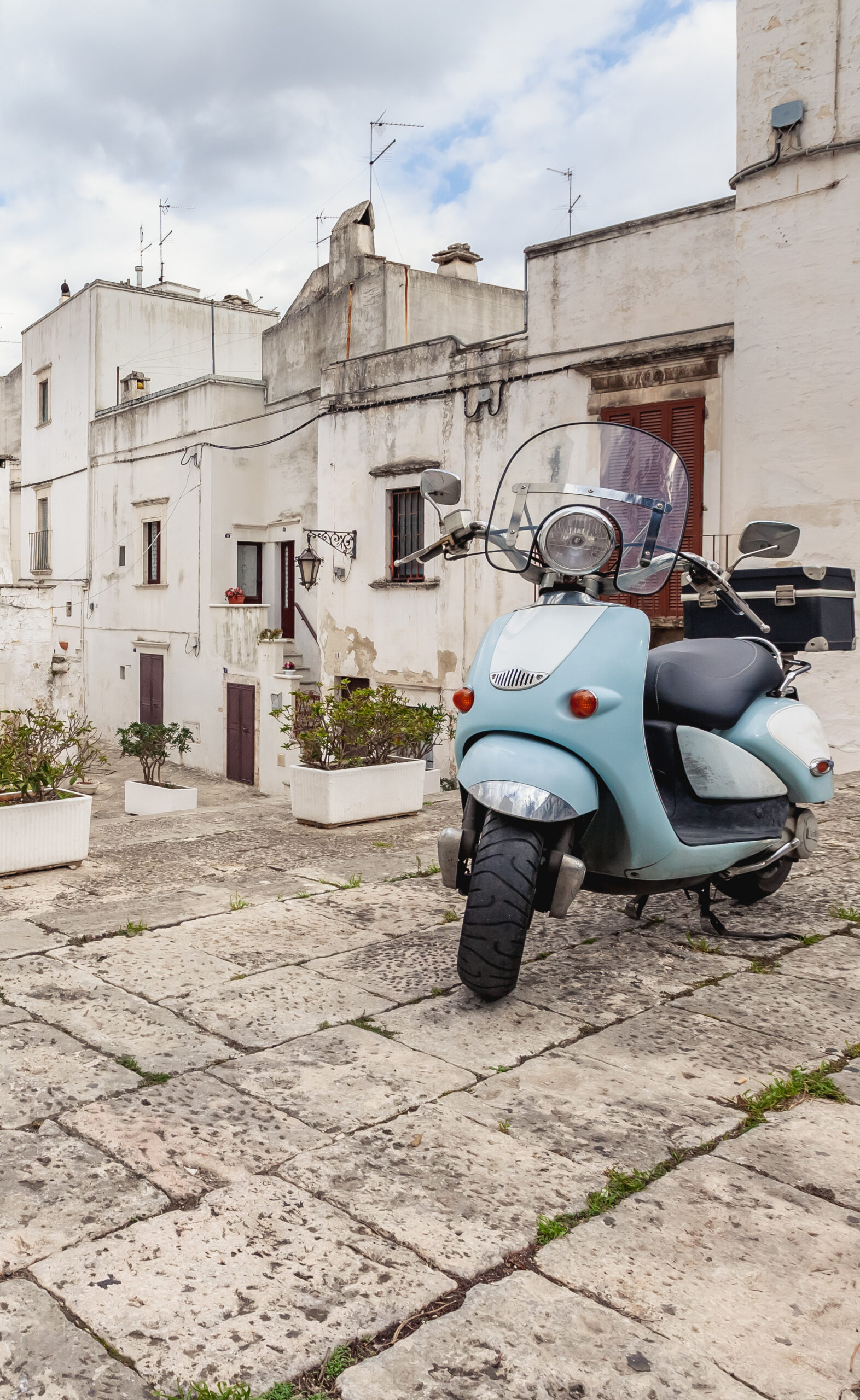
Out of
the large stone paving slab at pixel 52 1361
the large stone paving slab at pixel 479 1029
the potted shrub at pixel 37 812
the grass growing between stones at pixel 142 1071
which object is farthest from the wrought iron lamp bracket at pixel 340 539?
the large stone paving slab at pixel 52 1361

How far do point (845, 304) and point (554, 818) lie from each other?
836 centimetres

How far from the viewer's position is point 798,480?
34.2 feet

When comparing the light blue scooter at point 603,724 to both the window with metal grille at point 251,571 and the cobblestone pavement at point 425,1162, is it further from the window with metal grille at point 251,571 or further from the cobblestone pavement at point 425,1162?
the window with metal grille at point 251,571

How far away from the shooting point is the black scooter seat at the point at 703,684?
3855mm

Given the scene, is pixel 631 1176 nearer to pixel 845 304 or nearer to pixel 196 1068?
pixel 196 1068

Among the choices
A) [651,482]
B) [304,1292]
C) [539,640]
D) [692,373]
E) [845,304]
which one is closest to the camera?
[304,1292]

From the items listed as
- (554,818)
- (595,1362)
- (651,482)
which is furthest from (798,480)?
(595,1362)

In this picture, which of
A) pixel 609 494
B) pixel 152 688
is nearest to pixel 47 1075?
pixel 609 494

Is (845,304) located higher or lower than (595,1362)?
higher

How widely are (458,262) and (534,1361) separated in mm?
19227

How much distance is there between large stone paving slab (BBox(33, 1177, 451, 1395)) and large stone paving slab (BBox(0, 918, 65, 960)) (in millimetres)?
2095

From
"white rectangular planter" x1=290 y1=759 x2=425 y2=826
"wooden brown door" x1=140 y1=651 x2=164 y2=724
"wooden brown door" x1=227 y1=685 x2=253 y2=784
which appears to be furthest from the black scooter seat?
"wooden brown door" x1=140 y1=651 x2=164 y2=724

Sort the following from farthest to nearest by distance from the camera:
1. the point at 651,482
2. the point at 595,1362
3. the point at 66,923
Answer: the point at 66,923, the point at 651,482, the point at 595,1362

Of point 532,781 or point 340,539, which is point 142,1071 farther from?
point 340,539
